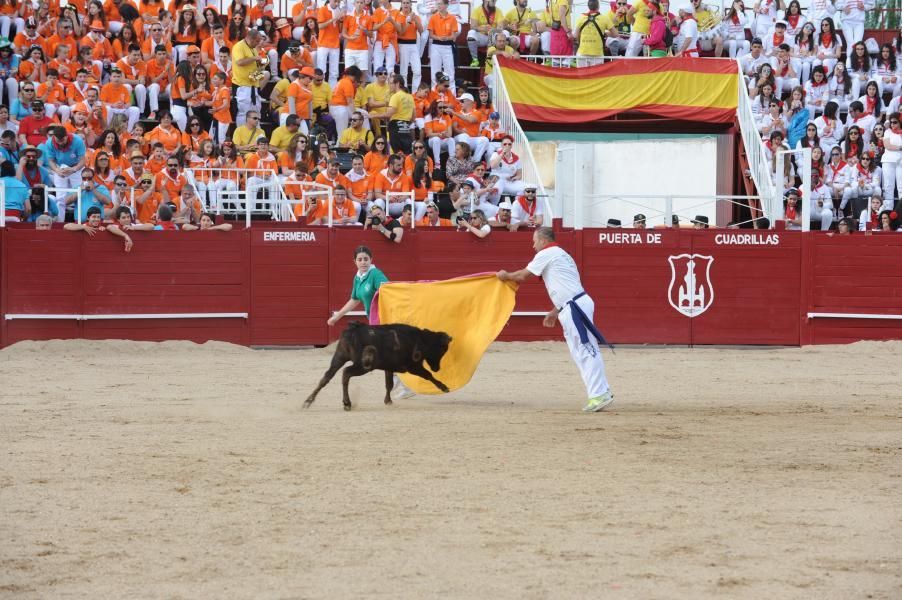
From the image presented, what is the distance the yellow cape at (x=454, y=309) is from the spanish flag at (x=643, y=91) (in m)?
9.72

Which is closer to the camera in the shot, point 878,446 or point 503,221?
point 878,446

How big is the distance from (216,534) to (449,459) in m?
2.15

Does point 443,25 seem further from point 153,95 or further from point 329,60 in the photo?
point 153,95

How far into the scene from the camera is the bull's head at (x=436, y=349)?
34.5ft

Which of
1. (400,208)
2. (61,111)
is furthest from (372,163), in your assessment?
Result: (61,111)

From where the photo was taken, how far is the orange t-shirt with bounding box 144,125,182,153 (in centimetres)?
1673

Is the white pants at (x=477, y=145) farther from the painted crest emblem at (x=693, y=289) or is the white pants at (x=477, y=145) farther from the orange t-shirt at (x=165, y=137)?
the orange t-shirt at (x=165, y=137)

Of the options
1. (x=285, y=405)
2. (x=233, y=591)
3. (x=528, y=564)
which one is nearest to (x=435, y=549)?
(x=528, y=564)

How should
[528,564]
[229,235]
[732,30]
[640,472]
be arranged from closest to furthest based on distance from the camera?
[528,564] → [640,472] → [229,235] → [732,30]

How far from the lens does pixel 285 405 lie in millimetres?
10797

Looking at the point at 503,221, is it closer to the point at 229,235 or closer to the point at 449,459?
the point at 229,235

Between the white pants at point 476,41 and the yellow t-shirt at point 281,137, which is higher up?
the white pants at point 476,41

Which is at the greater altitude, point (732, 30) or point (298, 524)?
point (732, 30)

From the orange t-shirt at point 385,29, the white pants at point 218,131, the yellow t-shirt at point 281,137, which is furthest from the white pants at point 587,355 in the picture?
the orange t-shirt at point 385,29
